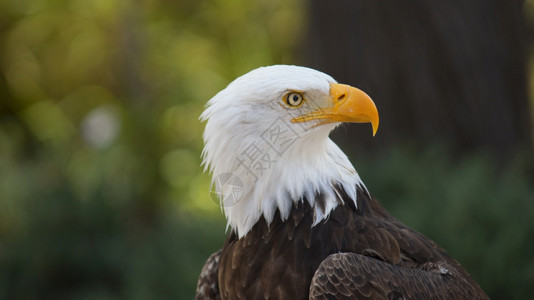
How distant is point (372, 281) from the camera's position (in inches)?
114

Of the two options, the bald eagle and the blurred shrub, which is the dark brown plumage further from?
the blurred shrub

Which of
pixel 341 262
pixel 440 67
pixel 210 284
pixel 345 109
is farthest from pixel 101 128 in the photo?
pixel 341 262

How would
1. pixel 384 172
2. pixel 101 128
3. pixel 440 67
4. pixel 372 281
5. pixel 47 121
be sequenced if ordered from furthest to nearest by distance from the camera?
pixel 47 121, pixel 101 128, pixel 440 67, pixel 384 172, pixel 372 281

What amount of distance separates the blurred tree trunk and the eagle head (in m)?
3.83

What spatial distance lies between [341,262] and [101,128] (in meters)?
8.20

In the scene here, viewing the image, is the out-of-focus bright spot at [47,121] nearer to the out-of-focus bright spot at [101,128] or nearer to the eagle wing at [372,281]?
the out-of-focus bright spot at [101,128]

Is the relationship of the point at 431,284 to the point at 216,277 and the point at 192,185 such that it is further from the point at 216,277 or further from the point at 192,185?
the point at 192,185

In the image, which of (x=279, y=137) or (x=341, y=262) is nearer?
(x=341, y=262)

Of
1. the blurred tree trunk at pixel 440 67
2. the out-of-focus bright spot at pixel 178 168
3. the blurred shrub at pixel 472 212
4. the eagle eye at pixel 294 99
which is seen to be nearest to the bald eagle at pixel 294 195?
the eagle eye at pixel 294 99

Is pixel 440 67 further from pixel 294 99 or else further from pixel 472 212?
pixel 294 99

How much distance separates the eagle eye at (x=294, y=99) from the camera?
3.16m

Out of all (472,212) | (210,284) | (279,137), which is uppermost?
(279,137)

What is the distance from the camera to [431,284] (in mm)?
3043

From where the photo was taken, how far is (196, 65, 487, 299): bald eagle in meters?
3.11
